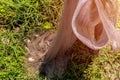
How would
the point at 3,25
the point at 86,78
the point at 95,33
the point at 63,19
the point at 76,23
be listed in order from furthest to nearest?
1. the point at 3,25
2. the point at 86,78
3. the point at 95,33
4. the point at 63,19
5. the point at 76,23

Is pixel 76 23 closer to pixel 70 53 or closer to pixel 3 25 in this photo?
pixel 70 53

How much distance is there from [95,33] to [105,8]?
0.31 m

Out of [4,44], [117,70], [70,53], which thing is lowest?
[117,70]

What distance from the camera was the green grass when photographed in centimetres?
259

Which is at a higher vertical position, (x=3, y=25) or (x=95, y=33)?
(x=3, y=25)

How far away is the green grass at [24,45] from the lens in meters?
2.59

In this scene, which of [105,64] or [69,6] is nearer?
[69,6]

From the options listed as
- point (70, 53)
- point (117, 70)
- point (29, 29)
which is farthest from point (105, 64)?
point (29, 29)

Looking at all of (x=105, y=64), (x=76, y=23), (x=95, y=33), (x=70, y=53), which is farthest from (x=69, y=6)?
(x=105, y=64)

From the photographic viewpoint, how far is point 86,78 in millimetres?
2584

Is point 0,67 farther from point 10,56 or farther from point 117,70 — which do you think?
point 117,70

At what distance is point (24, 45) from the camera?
8.89ft

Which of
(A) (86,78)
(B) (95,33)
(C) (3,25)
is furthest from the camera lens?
(C) (3,25)

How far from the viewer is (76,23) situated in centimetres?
196
